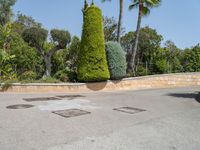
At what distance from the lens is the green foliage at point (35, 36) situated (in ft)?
60.4

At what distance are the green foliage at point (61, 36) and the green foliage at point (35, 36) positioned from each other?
2.39ft

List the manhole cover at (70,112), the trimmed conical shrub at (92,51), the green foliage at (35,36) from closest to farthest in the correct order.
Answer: the manhole cover at (70,112), the trimmed conical shrub at (92,51), the green foliage at (35,36)

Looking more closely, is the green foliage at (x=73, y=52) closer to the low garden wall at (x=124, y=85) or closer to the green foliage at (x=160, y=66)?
the low garden wall at (x=124, y=85)

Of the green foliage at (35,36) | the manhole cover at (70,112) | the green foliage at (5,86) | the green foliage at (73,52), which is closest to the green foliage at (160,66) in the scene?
the green foliage at (73,52)

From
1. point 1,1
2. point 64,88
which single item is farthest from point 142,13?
point 1,1

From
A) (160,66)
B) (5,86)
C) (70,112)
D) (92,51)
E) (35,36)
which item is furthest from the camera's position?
(160,66)

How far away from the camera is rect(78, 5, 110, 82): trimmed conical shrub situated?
14.0m

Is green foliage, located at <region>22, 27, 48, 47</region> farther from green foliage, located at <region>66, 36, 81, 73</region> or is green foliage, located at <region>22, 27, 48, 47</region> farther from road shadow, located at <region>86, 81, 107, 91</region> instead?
road shadow, located at <region>86, 81, 107, 91</region>

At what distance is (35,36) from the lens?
18.5 meters

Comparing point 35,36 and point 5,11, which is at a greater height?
point 5,11

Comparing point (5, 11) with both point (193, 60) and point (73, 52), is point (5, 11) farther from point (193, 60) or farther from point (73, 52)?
point (193, 60)

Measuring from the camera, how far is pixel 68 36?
18844 mm

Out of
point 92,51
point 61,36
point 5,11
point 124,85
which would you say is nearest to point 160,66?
point 124,85

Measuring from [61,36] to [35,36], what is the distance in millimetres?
1973
